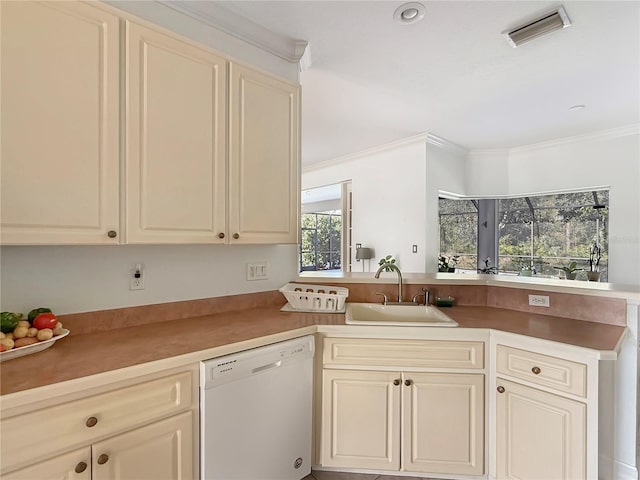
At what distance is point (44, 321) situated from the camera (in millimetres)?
1325

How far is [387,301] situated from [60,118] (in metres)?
1.95

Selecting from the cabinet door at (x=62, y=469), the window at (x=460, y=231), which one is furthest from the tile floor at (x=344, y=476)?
the window at (x=460, y=231)

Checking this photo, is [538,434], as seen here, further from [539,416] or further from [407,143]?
[407,143]

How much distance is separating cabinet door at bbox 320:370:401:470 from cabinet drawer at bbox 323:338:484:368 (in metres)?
0.07

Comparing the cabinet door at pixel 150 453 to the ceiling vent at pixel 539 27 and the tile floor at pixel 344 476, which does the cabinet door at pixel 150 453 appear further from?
the ceiling vent at pixel 539 27

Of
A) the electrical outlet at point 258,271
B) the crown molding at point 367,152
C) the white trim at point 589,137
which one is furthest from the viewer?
the crown molding at point 367,152

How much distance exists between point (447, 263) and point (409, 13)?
148 inches

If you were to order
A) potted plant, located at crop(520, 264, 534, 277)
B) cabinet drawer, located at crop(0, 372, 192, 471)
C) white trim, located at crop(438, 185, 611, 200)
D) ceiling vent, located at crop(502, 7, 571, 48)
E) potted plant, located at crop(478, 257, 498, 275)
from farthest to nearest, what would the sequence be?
1. potted plant, located at crop(478, 257, 498, 275)
2. potted plant, located at crop(520, 264, 534, 277)
3. white trim, located at crop(438, 185, 611, 200)
4. ceiling vent, located at crop(502, 7, 571, 48)
5. cabinet drawer, located at crop(0, 372, 192, 471)

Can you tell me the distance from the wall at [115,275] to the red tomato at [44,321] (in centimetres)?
16

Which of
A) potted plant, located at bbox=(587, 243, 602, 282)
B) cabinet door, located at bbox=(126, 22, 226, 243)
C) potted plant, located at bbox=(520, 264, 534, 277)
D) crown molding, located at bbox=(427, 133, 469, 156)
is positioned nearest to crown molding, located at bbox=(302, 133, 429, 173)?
crown molding, located at bbox=(427, 133, 469, 156)

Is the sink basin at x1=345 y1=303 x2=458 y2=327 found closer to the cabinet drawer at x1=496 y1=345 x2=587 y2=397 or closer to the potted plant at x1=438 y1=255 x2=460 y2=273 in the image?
the cabinet drawer at x1=496 y1=345 x2=587 y2=397

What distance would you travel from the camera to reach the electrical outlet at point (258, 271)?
85.7 inches

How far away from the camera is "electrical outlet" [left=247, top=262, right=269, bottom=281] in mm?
2176

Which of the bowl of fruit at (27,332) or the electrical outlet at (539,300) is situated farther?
the electrical outlet at (539,300)
